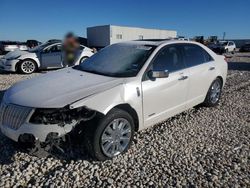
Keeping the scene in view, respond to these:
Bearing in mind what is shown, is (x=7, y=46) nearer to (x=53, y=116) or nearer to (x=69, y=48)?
(x=69, y=48)

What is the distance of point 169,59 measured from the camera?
442 cm

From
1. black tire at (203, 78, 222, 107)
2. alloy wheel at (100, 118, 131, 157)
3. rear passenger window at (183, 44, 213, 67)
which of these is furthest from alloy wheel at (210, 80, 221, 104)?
alloy wheel at (100, 118, 131, 157)

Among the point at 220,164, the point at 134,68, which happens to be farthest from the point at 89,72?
the point at 220,164

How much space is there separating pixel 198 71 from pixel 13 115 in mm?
3372

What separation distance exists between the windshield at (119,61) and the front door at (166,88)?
216 mm

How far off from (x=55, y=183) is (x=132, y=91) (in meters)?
1.54

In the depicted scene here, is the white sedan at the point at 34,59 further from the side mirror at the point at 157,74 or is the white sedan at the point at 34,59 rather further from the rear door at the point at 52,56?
the side mirror at the point at 157,74

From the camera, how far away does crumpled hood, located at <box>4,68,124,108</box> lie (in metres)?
3.15

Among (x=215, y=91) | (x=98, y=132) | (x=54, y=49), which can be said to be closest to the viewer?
(x=98, y=132)

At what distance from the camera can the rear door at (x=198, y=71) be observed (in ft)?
15.8

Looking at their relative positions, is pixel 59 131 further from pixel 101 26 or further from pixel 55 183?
pixel 101 26

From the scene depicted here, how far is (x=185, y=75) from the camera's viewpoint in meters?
4.56

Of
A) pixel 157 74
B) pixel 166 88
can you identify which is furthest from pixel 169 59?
pixel 157 74

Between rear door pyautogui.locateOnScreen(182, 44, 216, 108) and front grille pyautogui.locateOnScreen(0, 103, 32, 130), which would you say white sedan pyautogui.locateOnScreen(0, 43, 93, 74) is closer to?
rear door pyautogui.locateOnScreen(182, 44, 216, 108)
